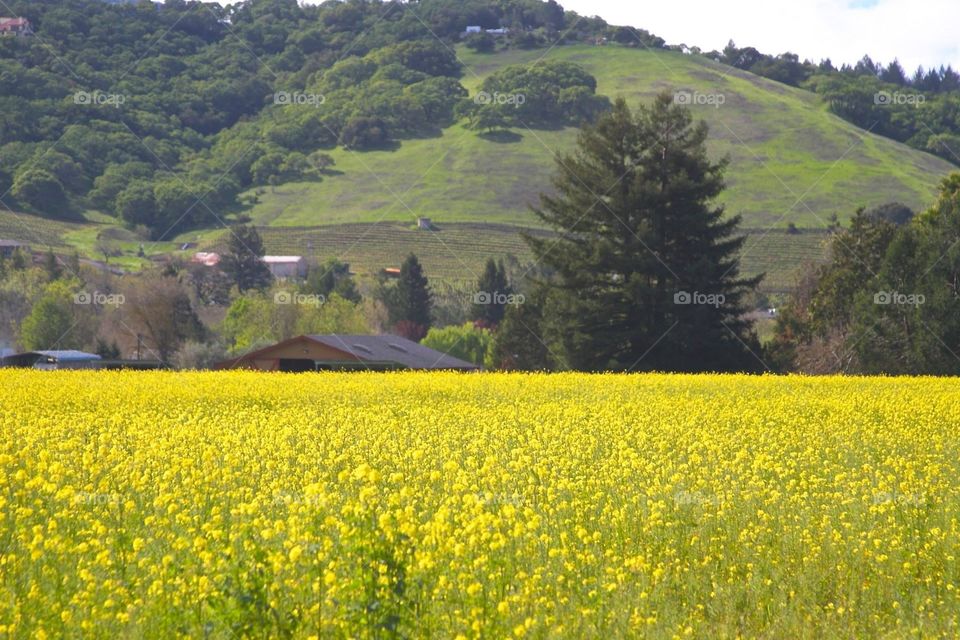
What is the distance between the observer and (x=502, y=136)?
180250mm

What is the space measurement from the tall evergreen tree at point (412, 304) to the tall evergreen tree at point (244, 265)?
24.0m

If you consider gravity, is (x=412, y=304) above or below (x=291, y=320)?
above

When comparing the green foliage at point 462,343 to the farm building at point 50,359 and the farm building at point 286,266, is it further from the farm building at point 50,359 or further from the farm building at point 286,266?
the farm building at point 286,266

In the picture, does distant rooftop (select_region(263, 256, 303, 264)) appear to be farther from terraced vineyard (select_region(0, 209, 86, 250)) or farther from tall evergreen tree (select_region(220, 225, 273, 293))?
terraced vineyard (select_region(0, 209, 86, 250))

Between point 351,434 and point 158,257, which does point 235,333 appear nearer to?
point 158,257

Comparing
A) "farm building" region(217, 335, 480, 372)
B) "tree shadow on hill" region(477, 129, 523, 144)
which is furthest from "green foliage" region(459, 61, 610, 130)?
"farm building" region(217, 335, 480, 372)

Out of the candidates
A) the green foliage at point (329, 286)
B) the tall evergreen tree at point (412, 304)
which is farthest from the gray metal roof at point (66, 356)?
the tall evergreen tree at point (412, 304)

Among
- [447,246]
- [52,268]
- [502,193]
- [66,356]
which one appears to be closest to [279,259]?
[447,246]

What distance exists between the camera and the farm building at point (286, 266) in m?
126

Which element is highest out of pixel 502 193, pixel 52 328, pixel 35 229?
pixel 502 193

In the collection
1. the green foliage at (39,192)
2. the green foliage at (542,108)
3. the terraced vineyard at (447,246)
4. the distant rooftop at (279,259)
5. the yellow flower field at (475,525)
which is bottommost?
the yellow flower field at (475,525)

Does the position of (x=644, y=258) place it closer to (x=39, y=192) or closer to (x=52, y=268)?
(x=52, y=268)

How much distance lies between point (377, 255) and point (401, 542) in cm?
12733

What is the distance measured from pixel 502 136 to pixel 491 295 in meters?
90.1
